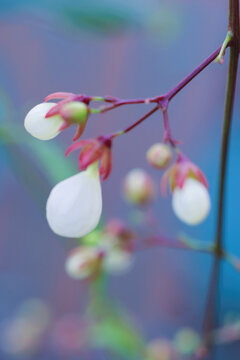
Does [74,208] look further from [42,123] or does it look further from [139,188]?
[139,188]

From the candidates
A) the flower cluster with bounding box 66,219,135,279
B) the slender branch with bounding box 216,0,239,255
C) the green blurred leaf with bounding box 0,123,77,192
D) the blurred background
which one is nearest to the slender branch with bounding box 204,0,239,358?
the slender branch with bounding box 216,0,239,255

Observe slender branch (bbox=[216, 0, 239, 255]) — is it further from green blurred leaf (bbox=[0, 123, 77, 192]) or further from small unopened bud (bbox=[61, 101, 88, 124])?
green blurred leaf (bbox=[0, 123, 77, 192])

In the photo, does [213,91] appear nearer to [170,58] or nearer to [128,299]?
[170,58]

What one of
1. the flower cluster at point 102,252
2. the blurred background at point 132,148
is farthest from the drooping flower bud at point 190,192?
the blurred background at point 132,148

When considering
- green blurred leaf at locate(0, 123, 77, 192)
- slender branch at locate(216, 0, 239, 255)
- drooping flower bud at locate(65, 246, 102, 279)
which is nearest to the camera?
slender branch at locate(216, 0, 239, 255)

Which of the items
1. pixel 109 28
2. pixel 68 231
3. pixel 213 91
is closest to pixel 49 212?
pixel 68 231

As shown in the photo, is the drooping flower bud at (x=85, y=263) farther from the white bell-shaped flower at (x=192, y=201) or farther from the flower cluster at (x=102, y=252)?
the white bell-shaped flower at (x=192, y=201)
